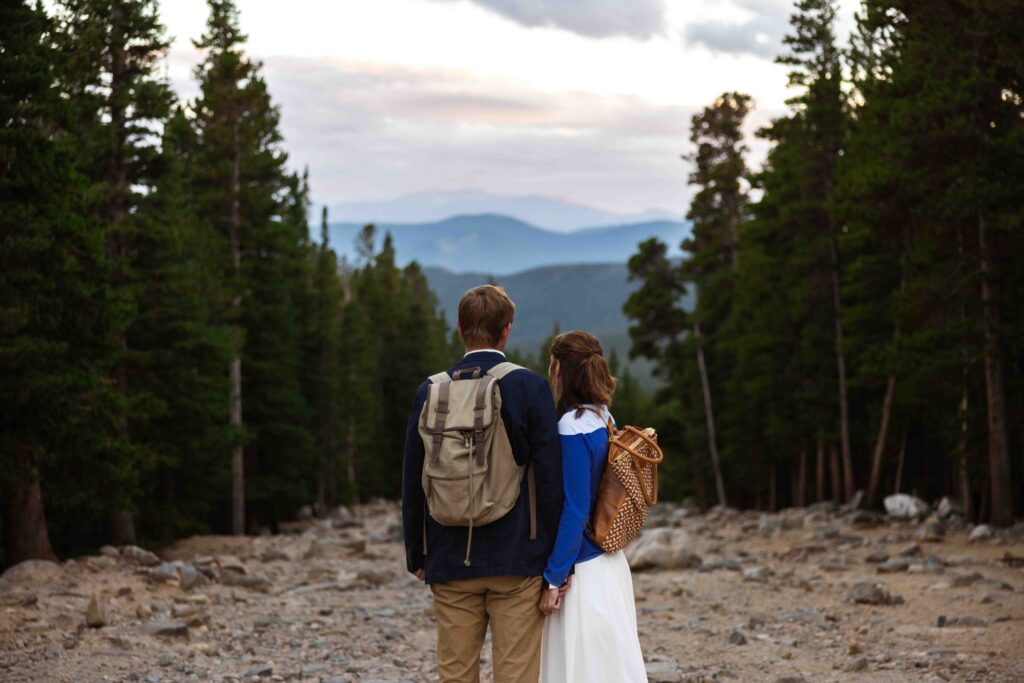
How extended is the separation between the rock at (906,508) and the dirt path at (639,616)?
5.92 m

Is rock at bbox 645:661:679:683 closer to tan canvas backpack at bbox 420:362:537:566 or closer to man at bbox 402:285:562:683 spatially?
man at bbox 402:285:562:683

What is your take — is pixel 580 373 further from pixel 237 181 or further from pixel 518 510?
pixel 237 181

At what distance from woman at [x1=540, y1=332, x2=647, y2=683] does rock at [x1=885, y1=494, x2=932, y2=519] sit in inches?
1044

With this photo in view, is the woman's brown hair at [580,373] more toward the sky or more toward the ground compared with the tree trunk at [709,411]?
more toward the sky

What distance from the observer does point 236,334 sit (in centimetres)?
3231

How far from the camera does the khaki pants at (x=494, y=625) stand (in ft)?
17.6

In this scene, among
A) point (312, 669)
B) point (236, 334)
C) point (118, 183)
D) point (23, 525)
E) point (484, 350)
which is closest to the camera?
point (484, 350)

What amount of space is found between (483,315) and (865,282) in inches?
1070

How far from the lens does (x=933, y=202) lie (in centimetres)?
2227

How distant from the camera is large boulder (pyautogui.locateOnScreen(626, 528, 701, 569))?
2106cm

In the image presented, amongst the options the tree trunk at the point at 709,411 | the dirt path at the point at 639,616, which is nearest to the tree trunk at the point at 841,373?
the dirt path at the point at 639,616

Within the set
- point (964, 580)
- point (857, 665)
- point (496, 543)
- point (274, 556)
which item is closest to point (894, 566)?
point (964, 580)

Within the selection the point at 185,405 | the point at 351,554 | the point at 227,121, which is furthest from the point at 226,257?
the point at 351,554

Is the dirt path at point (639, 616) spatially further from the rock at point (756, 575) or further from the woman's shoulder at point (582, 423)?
the woman's shoulder at point (582, 423)
